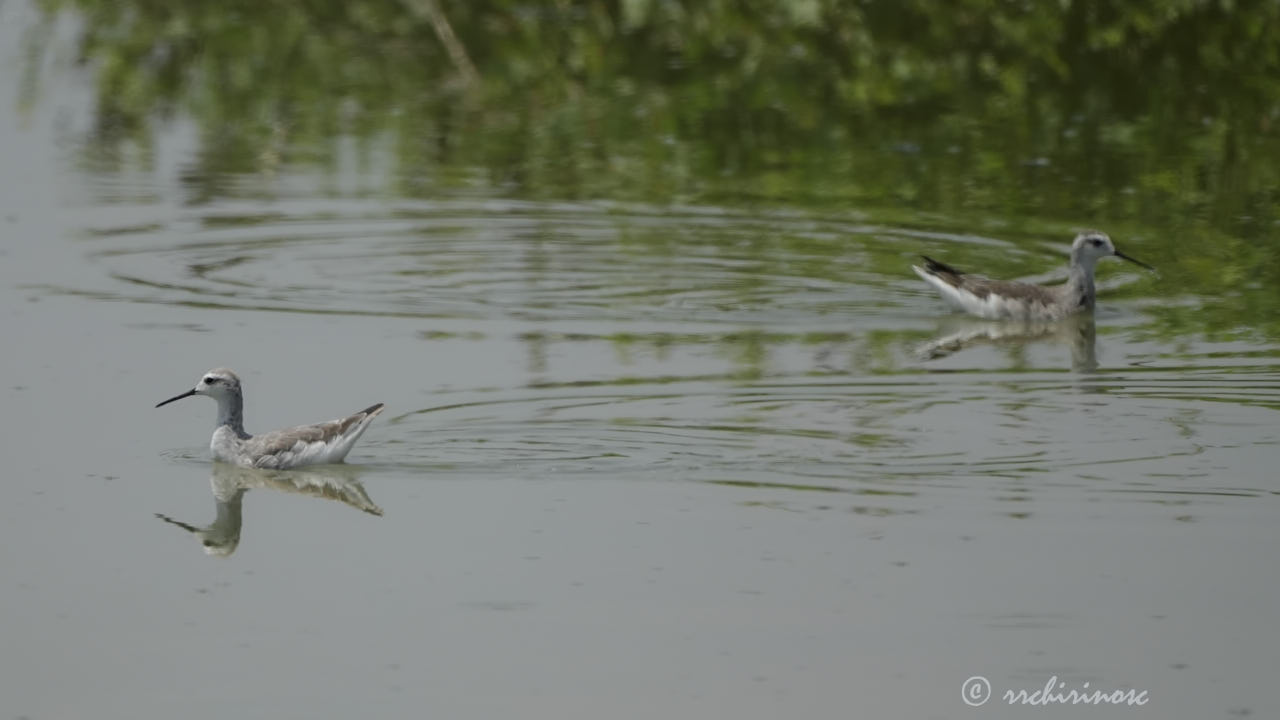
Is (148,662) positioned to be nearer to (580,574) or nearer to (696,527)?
(580,574)

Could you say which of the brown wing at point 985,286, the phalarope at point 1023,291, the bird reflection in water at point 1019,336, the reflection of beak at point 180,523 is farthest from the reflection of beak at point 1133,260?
the reflection of beak at point 180,523

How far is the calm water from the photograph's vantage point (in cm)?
1005

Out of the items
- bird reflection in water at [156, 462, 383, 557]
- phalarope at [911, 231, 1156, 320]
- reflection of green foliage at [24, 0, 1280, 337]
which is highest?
reflection of green foliage at [24, 0, 1280, 337]

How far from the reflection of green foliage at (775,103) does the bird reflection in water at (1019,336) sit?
761mm

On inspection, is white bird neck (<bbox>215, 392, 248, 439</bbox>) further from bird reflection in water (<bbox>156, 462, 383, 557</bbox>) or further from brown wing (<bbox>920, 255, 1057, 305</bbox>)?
brown wing (<bbox>920, 255, 1057, 305</bbox>)

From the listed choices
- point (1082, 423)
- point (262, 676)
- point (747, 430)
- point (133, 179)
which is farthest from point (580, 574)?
point (133, 179)

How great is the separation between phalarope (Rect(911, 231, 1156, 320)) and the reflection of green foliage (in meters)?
0.76

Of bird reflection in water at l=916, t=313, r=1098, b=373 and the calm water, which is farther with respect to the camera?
bird reflection in water at l=916, t=313, r=1098, b=373

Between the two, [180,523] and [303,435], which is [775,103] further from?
[180,523]

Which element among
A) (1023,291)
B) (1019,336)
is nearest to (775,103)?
(1023,291)

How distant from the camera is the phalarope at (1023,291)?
17438mm

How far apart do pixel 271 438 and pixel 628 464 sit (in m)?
2.04

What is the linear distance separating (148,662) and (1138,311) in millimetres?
9946

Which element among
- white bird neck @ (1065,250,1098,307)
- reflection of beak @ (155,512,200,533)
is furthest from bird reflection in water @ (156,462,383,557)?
white bird neck @ (1065,250,1098,307)
